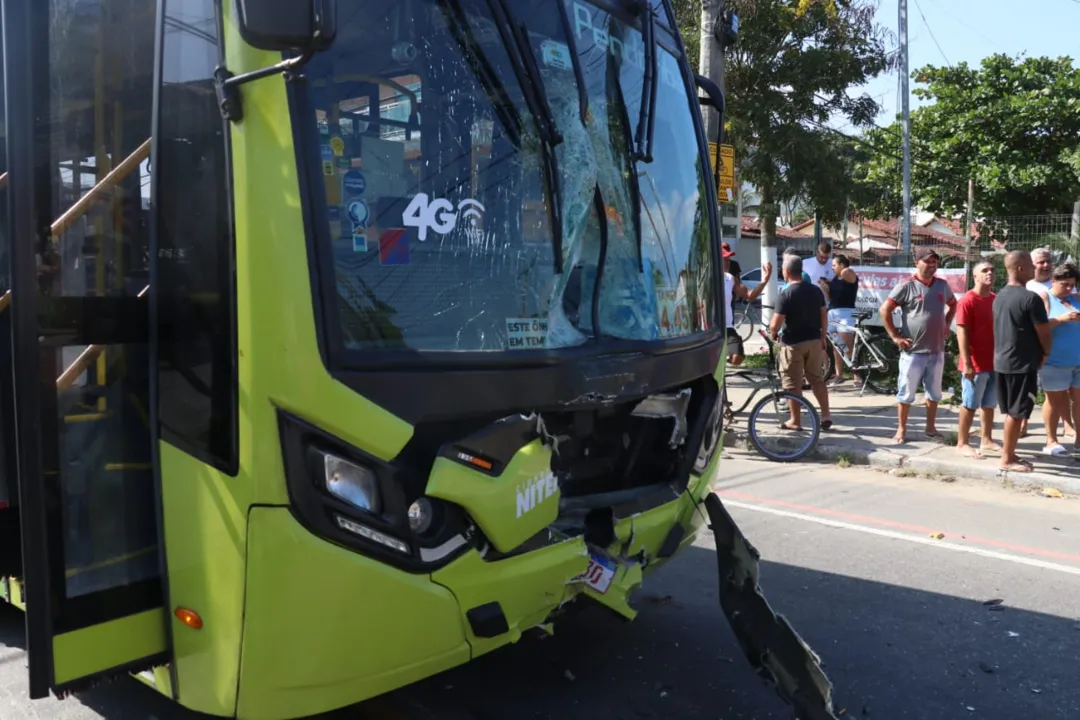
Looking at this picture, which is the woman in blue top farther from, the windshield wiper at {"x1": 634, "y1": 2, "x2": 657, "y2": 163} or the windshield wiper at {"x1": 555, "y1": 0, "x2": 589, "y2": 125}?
the windshield wiper at {"x1": 555, "y1": 0, "x2": 589, "y2": 125}

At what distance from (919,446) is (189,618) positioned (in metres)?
7.69

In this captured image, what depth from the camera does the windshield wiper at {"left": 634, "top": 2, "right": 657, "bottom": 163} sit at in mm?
3715

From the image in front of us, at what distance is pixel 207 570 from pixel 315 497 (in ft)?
1.28

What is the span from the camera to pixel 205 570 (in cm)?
269

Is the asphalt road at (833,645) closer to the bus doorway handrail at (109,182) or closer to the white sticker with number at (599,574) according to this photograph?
the white sticker with number at (599,574)

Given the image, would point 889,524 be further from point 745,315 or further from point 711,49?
point 745,315

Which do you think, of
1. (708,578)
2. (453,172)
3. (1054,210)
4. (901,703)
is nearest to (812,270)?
(708,578)

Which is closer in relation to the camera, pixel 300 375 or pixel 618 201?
pixel 300 375

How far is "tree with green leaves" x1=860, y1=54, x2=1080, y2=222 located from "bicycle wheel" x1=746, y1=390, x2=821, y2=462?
16819mm

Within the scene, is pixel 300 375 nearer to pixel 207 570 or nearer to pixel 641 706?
pixel 207 570

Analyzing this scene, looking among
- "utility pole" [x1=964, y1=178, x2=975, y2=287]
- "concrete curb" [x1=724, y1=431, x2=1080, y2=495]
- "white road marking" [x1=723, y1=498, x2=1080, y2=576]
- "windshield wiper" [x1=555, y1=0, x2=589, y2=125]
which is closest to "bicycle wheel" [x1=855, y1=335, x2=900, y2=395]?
"utility pole" [x1=964, y1=178, x2=975, y2=287]

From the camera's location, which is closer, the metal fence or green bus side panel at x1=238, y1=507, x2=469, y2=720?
green bus side panel at x1=238, y1=507, x2=469, y2=720

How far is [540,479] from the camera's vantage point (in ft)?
10.1

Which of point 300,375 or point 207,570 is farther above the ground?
point 300,375
